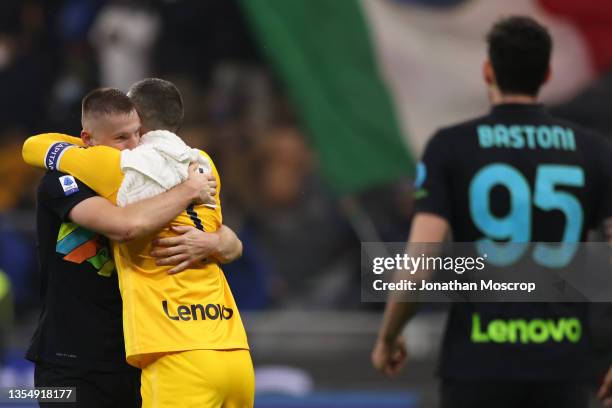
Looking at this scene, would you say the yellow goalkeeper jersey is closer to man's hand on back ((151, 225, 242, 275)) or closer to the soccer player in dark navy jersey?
man's hand on back ((151, 225, 242, 275))

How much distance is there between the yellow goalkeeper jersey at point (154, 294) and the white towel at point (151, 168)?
0.04 meters

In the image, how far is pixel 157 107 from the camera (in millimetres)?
4195

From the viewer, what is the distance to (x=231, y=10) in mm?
11086

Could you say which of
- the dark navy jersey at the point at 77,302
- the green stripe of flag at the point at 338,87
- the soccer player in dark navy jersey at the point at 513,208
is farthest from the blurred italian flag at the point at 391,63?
the dark navy jersey at the point at 77,302

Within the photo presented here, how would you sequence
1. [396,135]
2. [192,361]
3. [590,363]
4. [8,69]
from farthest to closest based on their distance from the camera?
[8,69]
[396,135]
[590,363]
[192,361]

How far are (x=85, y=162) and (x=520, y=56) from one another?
1555mm

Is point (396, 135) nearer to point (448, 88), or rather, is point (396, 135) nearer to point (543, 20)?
point (448, 88)

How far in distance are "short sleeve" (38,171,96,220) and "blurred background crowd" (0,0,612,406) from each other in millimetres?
5174

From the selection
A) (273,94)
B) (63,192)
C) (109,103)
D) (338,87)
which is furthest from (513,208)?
(273,94)

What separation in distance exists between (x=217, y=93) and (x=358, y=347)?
282 centimetres

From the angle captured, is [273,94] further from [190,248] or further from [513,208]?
[190,248]

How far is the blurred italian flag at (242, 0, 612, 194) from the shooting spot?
929 cm

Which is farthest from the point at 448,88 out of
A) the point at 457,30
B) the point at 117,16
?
the point at 117,16

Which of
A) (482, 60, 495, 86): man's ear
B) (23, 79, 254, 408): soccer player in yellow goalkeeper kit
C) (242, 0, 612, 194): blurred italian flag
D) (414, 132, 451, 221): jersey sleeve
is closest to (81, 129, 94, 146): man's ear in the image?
(23, 79, 254, 408): soccer player in yellow goalkeeper kit
